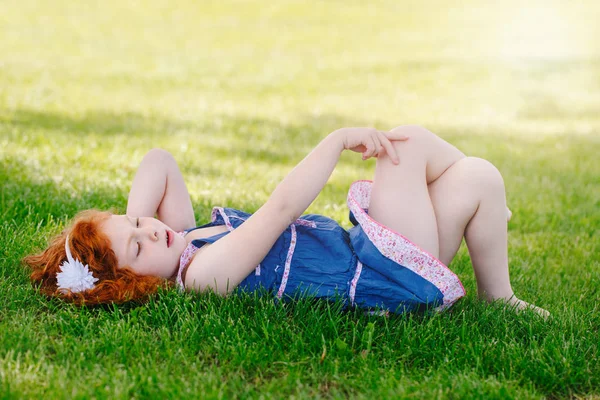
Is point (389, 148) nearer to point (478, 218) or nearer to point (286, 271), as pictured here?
point (478, 218)

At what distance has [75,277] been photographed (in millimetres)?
2627

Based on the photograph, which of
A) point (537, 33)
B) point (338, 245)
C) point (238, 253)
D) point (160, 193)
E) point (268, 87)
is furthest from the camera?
point (537, 33)

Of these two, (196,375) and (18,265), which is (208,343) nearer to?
(196,375)

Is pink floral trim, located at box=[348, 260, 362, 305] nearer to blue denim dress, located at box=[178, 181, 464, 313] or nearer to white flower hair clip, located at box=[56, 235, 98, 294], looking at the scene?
blue denim dress, located at box=[178, 181, 464, 313]

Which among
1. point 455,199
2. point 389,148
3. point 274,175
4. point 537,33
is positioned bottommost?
point 274,175

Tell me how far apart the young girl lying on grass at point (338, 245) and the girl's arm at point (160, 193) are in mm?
336

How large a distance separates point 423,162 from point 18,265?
5.94ft

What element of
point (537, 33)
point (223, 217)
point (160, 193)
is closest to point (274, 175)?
point (160, 193)

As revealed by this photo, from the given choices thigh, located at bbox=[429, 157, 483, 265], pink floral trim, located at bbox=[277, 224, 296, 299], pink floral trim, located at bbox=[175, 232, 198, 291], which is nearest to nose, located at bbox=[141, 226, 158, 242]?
pink floral trim, located at bbox=[175, 232, 198, 291]

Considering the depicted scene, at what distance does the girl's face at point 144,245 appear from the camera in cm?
271

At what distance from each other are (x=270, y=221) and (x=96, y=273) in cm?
73

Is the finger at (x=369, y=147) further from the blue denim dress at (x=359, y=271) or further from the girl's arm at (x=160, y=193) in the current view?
the girl's arm at (x=160, y=193)

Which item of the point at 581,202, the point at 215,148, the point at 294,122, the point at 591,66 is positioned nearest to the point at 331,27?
→ the point at 591,66

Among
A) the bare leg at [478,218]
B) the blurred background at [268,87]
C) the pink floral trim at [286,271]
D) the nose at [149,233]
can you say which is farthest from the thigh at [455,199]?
the blurred background at [268,87]
